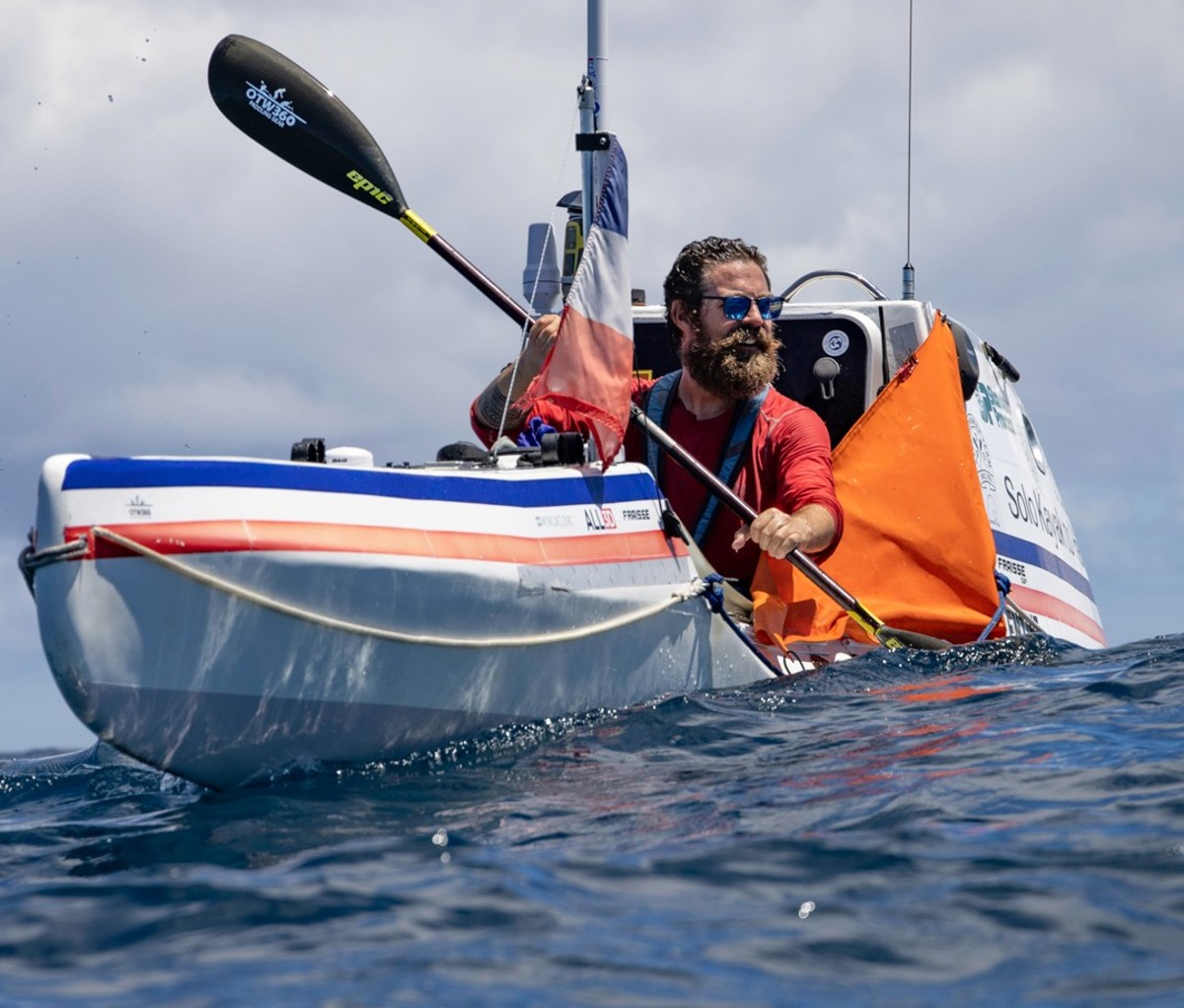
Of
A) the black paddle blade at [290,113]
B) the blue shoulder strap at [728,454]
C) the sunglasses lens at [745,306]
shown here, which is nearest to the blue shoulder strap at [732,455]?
the blue shoulder strap at [728,454]

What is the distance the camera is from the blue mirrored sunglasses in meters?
6.03

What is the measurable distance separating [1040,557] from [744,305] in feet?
10.6

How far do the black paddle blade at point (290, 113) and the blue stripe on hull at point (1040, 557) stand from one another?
3709 mm

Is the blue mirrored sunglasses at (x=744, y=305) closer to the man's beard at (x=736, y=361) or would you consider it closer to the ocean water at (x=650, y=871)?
the man's beard at (x=736, y=361)

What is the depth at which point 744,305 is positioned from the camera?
6.04 meters

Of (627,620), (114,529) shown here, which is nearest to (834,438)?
(627,620)

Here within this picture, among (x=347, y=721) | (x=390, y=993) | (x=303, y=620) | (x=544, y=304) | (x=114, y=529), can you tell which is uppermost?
(x=544, y=304)

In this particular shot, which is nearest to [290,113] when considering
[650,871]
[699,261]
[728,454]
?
[699,261]

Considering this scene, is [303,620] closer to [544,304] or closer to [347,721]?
[347,721]

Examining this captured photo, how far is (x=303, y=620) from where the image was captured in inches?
151

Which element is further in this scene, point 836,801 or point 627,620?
point 627,620

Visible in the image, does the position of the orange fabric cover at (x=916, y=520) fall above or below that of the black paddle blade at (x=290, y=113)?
below

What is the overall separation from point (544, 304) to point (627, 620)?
3460 mm

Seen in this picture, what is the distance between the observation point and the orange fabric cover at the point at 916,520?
21.2 feet
